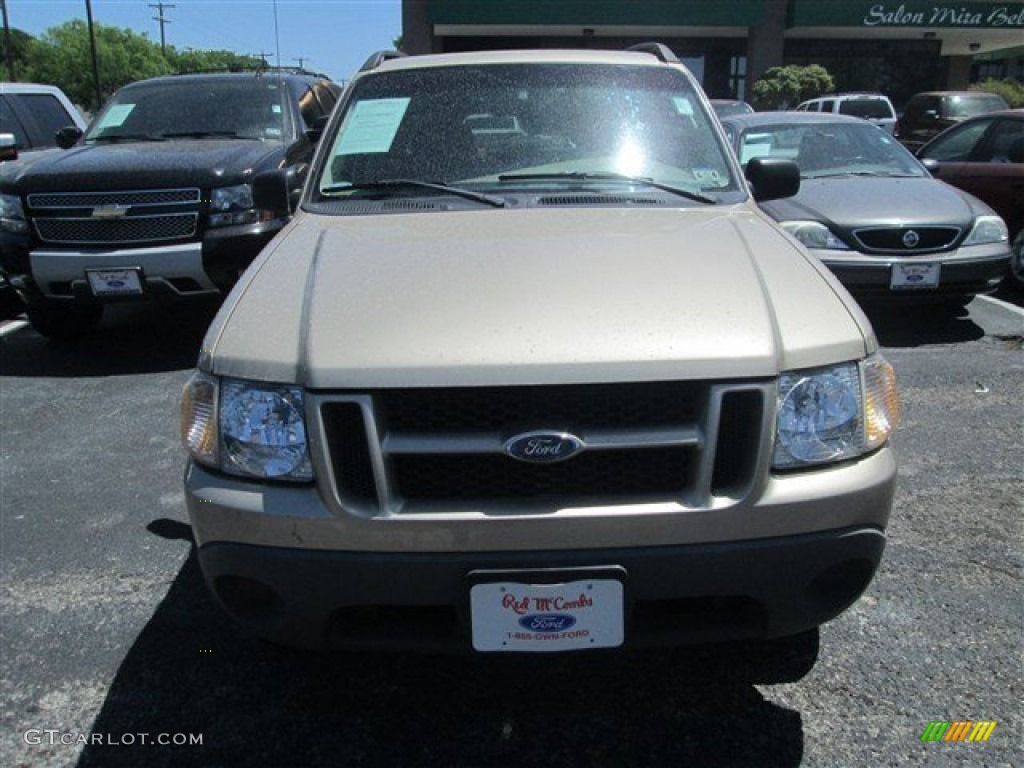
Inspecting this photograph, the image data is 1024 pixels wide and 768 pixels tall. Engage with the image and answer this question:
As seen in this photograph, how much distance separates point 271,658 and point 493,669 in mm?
701

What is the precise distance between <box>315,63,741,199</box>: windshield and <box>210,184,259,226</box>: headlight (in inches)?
99.3

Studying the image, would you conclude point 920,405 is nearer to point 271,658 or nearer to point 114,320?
point 271,658

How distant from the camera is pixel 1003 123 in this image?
8.54 meters

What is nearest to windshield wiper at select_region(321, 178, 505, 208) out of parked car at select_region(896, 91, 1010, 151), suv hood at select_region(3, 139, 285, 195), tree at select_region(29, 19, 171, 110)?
suv hood at select_region(3, 139, 285, 195)

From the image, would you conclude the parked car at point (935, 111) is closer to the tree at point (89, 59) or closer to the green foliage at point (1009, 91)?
the green foliage at point (1009, 91)

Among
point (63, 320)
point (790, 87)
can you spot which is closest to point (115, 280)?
point (63, 320)

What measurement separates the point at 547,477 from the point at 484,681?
3.01 feet

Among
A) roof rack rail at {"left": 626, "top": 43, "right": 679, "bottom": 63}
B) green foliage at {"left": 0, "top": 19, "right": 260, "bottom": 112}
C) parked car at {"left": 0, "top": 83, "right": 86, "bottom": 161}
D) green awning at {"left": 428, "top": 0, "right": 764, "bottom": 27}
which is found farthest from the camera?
green foliage at {"left": 0, "top": 19, "right": 260, "bottom": 112}

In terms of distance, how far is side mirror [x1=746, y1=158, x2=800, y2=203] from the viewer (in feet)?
12.5

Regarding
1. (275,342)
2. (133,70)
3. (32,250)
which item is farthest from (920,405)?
(133,70)

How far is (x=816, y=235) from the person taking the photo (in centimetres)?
642

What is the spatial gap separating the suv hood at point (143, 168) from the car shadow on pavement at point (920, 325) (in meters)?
4.48

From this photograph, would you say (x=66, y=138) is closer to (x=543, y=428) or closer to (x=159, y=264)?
(x=159, y=264)

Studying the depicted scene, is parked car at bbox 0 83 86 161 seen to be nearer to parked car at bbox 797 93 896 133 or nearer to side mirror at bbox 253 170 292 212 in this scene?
side mirror at bbox 253 170 292 212
